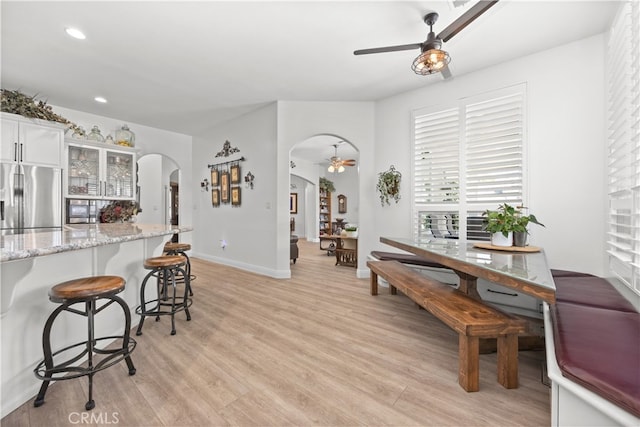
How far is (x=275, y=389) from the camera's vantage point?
5.32 ft

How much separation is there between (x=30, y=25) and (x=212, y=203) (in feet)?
11.5

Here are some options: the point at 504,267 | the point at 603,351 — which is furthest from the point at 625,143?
the point at 603,351

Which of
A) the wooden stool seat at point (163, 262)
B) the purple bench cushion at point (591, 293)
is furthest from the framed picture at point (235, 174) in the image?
the purple bench cushion at point (591, 293)

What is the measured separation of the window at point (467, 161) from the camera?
9.89 feet

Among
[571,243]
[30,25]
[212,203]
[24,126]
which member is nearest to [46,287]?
[30,25]

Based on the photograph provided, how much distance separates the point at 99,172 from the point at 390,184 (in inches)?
184

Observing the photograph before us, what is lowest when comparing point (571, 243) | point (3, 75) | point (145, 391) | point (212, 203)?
point (145, 391)

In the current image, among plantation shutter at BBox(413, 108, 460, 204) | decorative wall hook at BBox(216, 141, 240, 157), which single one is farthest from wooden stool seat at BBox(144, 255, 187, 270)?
plantation shutter at BBox(413, 108, 460, 204)

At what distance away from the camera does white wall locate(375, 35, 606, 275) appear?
257cm

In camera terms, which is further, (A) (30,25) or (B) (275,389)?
(A) (30,25)

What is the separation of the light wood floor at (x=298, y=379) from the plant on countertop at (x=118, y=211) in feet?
9.27

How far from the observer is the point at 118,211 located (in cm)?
457

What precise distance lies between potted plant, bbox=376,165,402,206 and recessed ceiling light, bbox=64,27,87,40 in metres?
3.76

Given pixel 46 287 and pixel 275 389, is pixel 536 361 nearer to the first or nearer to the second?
pixel 275 389
